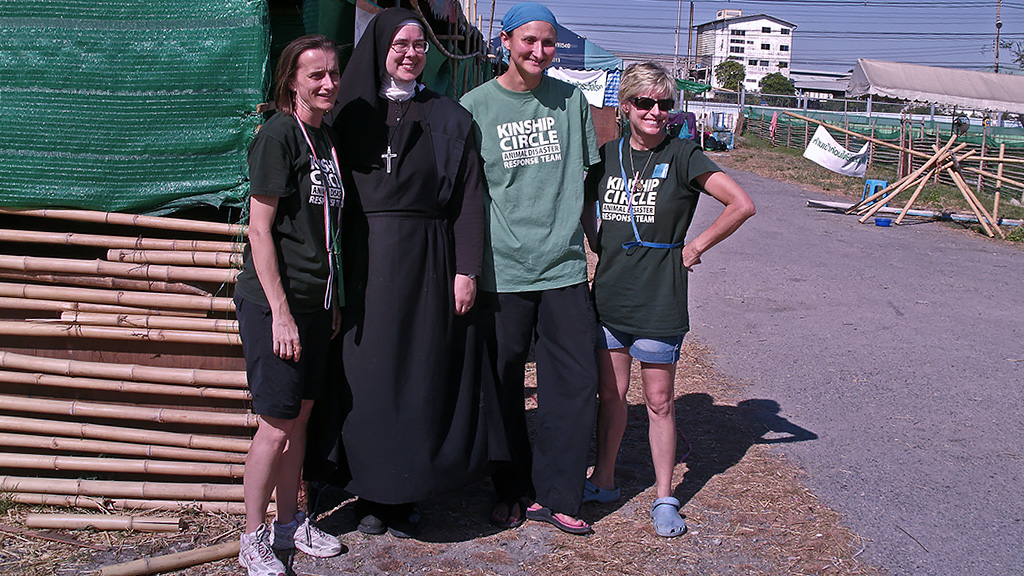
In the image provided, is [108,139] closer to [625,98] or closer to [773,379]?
[625,98]

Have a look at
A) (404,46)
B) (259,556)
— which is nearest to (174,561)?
(259,556)

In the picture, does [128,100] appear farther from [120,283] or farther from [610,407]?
[610,407]

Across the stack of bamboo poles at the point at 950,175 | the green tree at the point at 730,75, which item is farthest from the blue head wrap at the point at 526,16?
the green tree at the point at 730,75

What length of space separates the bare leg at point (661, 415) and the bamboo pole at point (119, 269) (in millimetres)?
1713

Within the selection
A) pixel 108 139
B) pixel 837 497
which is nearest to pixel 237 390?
pixel 108 139

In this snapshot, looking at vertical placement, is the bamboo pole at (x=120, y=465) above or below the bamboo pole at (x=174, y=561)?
above

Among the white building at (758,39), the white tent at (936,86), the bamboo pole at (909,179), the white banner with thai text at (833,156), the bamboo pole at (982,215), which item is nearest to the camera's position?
the bamboo pole at (982,215)

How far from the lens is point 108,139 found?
334 centimetres

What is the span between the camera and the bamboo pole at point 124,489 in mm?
3486

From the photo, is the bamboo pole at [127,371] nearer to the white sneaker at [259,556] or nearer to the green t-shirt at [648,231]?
the white sneaker at [259,556]

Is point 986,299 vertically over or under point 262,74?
under

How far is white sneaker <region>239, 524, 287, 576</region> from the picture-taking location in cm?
305

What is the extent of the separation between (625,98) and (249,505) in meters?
2.09

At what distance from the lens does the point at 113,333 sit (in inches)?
137
